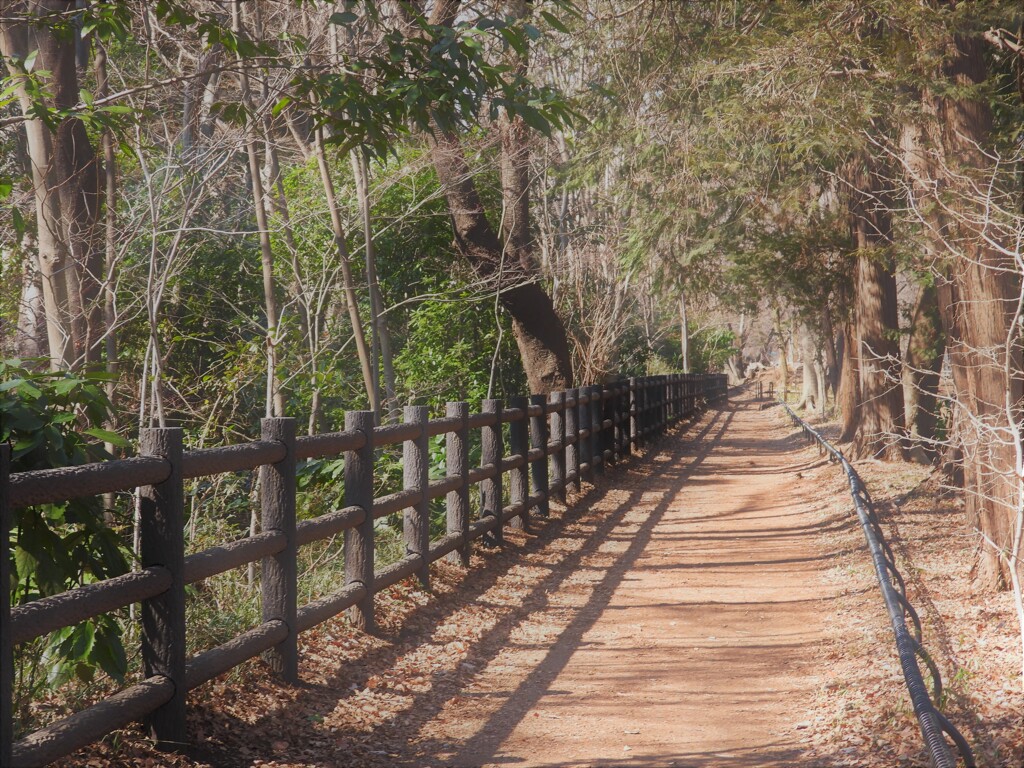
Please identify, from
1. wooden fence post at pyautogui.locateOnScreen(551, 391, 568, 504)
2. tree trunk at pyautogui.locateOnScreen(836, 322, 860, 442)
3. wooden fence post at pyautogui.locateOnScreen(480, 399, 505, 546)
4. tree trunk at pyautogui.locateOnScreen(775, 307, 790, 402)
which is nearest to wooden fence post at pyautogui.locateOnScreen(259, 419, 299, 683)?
wooden fence post at pyautogui.locateOnScreen(480, 399, 505, 546)

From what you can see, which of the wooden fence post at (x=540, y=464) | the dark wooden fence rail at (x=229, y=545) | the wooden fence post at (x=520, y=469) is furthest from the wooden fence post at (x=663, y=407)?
the dark wooden fence rail at (x=229, y=545)

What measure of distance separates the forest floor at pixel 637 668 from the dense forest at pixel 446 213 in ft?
2.55

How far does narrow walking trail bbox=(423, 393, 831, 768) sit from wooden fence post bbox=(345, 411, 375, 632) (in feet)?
3.28

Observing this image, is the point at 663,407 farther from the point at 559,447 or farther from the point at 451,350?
the point at 559,447

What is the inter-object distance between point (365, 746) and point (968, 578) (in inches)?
230

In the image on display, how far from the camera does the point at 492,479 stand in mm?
10867

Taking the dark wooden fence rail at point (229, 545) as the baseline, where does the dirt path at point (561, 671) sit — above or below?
below

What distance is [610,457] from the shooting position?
18.8 metres

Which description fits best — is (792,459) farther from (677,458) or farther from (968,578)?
(968,578)

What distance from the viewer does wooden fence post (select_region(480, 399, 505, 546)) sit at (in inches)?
427

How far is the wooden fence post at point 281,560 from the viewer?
19.8ft

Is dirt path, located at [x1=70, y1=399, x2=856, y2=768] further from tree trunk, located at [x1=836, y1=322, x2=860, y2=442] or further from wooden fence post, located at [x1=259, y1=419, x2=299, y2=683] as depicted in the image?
tree trunk, located at [x1=836, y1=322, x2=860, y2=442]

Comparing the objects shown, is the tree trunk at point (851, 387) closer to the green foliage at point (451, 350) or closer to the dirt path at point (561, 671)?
the green foliage at point (451, 350)

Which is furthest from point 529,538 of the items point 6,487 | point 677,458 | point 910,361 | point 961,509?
point 677,458
